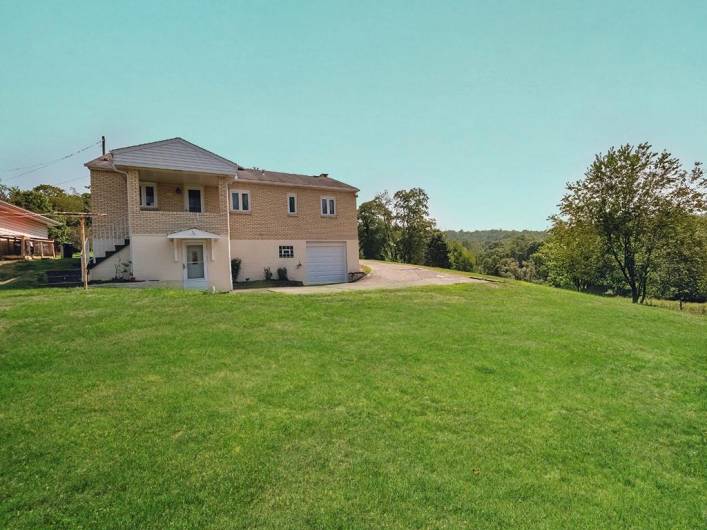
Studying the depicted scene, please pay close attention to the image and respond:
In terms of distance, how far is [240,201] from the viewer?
19453 mm

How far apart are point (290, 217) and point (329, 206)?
271 cm

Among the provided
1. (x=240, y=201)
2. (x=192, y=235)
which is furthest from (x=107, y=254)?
(x=240, y=201)

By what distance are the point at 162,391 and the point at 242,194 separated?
16.2 meters

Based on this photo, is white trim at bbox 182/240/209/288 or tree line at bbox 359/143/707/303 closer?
white trim at bbox 182/240/209/288

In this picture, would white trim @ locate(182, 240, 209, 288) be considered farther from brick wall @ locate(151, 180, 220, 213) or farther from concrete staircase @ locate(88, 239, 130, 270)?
brick wall @ locate(151, 180, 220, 213)

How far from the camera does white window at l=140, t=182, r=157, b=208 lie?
17250 mm

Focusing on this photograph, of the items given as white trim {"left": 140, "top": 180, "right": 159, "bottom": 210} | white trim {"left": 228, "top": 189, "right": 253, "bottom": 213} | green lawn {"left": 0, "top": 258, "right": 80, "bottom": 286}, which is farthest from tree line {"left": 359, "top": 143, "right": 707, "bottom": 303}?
green lawn {"left": 0, "top": 258, "right": 80, "bottom": 286}

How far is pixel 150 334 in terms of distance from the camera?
22.9 ft

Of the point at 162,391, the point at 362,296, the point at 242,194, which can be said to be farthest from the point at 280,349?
the point at 242,194

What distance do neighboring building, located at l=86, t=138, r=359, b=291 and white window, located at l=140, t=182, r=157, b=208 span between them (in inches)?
1.7

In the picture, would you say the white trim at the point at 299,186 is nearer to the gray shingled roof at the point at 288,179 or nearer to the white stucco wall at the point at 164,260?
the gray shingled roof at the point at 288,179

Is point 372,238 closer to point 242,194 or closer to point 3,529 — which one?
point 242,194

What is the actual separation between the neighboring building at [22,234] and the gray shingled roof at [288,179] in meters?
12.6

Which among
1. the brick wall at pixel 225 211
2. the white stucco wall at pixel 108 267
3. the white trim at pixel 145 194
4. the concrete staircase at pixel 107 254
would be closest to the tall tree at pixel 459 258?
the brick wall at pixel 225 211
